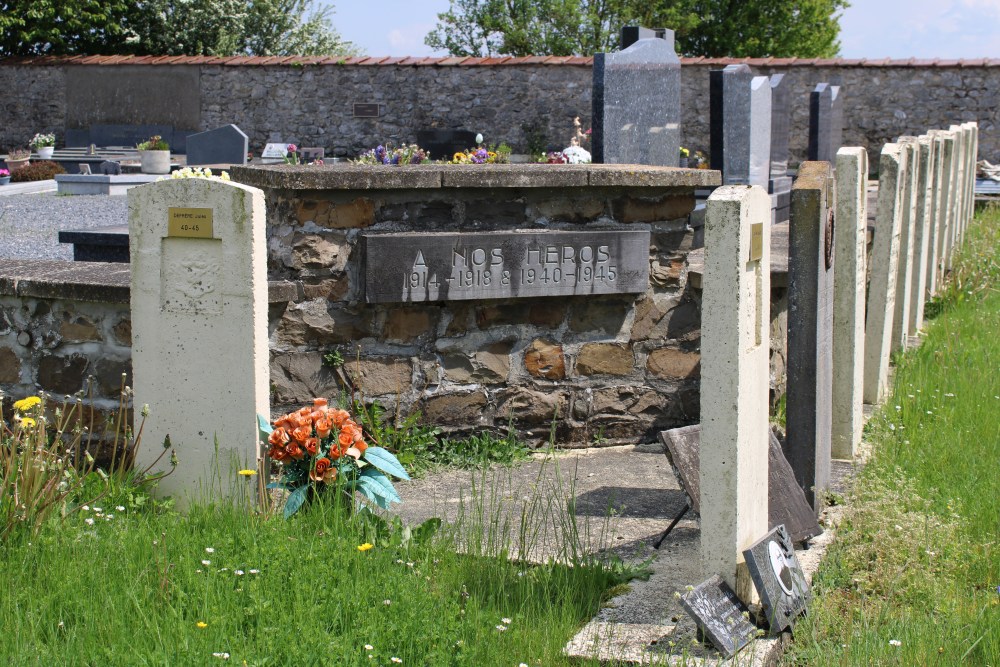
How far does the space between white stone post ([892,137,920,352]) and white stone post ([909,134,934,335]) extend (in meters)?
0.17

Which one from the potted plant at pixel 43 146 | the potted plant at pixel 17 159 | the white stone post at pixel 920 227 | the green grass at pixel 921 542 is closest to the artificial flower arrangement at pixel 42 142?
the potted plant at pixel 43 146

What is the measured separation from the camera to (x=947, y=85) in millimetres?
21203

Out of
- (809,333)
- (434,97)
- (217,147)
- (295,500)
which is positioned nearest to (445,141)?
(434,97)

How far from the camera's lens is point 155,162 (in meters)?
17.0

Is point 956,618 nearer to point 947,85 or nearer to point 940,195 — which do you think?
point 940,195

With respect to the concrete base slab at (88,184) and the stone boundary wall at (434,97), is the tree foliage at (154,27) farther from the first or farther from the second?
the concrete base slab at (88,184)

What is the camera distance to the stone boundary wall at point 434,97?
21797 mm

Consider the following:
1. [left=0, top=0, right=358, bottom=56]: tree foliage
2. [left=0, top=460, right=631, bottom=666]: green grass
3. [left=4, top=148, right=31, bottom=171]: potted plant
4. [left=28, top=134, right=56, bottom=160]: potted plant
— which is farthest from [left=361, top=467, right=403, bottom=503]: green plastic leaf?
[left=0, top=0, right=358, bottom=56]: tree foliage

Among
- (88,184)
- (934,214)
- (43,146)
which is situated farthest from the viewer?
(43,146)

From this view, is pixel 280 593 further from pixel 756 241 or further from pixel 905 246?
pixel 905 246

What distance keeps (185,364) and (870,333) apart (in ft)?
11.7

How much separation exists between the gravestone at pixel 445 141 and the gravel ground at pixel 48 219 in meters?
7.11

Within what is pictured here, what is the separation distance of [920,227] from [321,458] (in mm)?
4740

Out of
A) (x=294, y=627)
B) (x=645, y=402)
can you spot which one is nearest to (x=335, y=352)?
(x=645, y=402)
